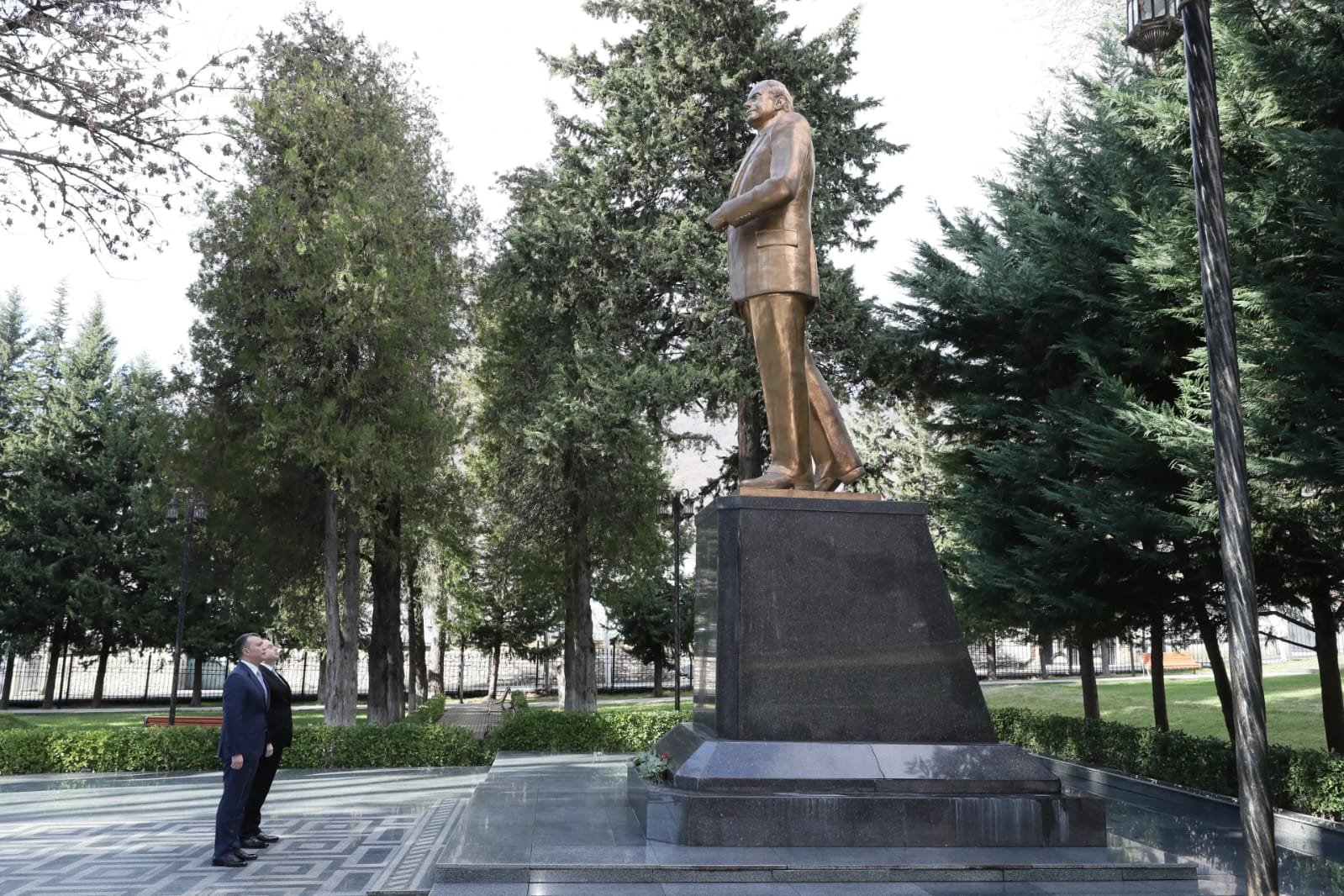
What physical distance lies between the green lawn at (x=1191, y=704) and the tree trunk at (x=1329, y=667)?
179cm

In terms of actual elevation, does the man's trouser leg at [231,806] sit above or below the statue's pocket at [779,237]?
below

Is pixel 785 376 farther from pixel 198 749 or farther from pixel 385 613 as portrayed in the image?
pixel 385 613

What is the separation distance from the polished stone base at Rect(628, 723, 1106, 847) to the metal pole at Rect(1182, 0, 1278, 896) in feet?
6.68

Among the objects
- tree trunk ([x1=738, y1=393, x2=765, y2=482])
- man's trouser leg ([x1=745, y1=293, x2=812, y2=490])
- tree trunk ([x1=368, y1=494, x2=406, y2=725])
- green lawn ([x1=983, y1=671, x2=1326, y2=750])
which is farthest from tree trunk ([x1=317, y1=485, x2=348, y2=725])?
green lawn ([x1=983, y1=671, x2=1326, y2=750])

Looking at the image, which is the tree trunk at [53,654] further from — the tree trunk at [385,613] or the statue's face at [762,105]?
the statue's face at [762,105]

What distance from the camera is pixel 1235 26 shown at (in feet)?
31.3

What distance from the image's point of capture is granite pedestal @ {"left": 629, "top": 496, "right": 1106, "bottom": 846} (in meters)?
6.62

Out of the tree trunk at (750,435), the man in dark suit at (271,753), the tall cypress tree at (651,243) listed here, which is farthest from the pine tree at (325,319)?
the man in dark suit at (271,753)

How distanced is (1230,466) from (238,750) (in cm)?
686

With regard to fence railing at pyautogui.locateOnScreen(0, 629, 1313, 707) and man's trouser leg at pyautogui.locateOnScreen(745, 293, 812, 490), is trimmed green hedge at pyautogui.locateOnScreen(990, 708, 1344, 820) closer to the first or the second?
man's trouser leg at pyautogui.locateOnScreen(745, 293, 812, 490)

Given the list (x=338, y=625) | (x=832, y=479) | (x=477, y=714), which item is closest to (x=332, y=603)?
(x=338, y=625)

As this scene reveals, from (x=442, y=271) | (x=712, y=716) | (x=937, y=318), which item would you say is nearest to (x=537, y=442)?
(x=442, y=271)

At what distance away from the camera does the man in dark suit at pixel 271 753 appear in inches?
328

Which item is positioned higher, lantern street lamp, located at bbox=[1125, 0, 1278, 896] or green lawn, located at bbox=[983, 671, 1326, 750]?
lantern street lamp, located at bbox=[1125, 0, 1278, 896]
